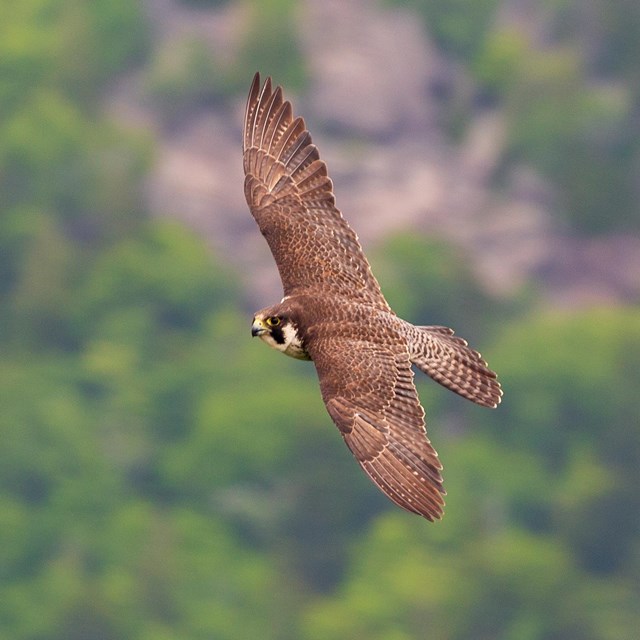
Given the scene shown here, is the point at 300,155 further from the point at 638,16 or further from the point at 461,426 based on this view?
the point at 638,16

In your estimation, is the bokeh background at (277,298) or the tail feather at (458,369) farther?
the bokeh background at (277,298)

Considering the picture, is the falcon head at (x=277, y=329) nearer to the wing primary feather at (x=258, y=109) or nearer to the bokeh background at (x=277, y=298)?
the wing primary feather at (x=258, y=109)

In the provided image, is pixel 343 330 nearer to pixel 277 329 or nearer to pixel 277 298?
pixel 277 329

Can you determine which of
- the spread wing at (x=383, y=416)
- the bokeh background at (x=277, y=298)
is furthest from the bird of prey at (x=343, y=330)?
the bokeh background at (x=277, y=298)

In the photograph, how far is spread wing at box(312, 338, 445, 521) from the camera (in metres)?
17.0

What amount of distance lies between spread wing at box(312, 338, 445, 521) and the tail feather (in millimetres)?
533

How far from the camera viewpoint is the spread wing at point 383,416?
669 inches

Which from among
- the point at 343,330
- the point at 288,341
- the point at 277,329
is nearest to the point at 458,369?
the point at 343,330

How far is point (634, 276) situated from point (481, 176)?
9035 millimetres

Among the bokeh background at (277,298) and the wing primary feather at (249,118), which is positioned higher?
the bokeh background at (277,298)

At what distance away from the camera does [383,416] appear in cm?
1761

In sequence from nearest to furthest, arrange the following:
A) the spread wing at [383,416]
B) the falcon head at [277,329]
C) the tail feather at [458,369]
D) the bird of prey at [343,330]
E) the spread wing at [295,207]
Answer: the spread wing at [383,416] < the bird of prey at [343,330] < the falcon head at [277,329] < the tail feather at [458,369] < the spread wing at [295,207]

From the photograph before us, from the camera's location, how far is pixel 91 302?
96.8 metres

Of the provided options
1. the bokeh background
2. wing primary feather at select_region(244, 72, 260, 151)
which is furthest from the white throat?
the bokeh background
